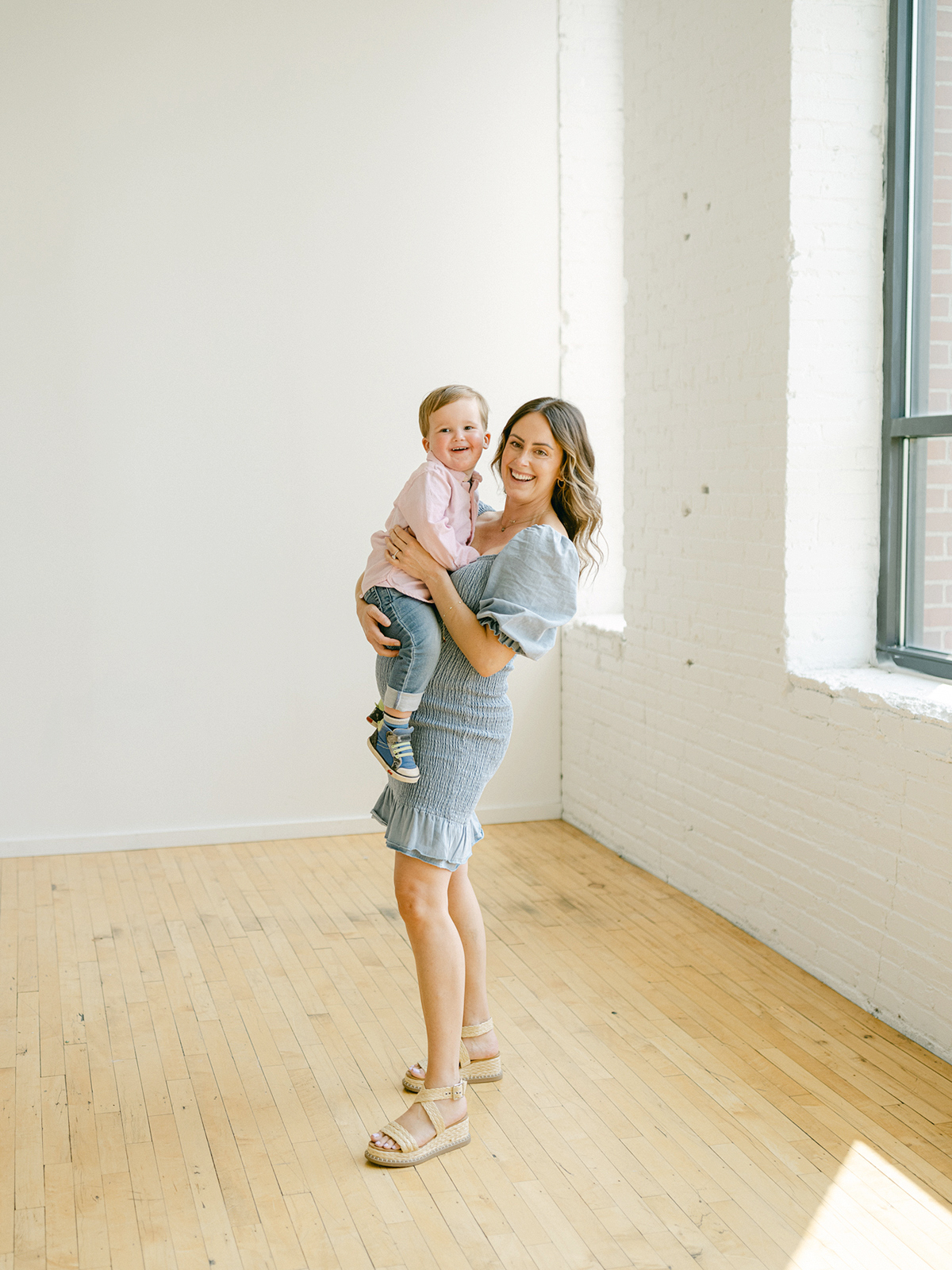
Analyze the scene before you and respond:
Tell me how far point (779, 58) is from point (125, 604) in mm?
2835

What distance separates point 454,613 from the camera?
7.91 ft

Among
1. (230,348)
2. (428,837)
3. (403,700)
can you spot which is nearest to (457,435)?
(403,700)

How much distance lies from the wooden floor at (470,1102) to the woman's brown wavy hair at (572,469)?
1197 millimetres

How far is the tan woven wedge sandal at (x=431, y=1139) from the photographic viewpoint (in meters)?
2.41

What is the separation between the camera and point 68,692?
4.53 meters

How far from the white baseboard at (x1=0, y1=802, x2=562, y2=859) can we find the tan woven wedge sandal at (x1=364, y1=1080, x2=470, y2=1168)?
7.48 feet

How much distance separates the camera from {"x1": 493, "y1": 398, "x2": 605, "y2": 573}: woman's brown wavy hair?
2447 millimetres

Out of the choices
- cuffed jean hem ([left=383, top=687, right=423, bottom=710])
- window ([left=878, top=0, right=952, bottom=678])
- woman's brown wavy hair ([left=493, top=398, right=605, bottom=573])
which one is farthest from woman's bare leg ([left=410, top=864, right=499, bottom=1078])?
window ([left=878, top=0, right=952, bottom=678])

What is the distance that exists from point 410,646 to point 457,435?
1.43 ft

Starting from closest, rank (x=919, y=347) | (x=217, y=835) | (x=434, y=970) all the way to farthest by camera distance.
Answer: (x=434, y=970), (x=919, y=347), (x=217, y=835)

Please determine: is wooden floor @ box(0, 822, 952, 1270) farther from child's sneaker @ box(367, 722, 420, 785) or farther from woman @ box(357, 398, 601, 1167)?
A: child's sneaker @ box(367, 722, 420, 785)

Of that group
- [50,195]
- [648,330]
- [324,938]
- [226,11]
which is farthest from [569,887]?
[226,11]

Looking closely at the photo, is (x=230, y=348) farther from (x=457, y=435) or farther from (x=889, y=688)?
(x=889, y=688)

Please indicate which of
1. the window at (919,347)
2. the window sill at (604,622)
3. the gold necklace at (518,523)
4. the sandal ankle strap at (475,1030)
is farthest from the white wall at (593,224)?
the sandal ankle strap at (475,1030)
